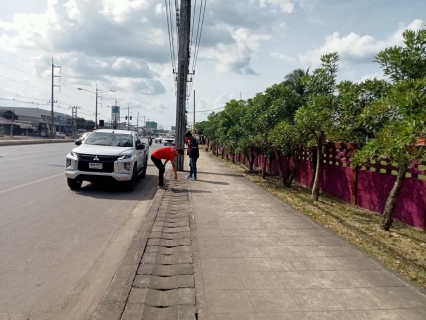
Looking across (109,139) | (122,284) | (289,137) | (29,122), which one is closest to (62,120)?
(29,122)

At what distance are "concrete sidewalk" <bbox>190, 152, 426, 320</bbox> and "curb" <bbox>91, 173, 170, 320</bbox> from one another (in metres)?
0.73

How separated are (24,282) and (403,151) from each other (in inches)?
185

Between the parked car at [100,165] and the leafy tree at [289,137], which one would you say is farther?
the leafy tree at [289,137]

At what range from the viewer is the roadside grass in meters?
5.11

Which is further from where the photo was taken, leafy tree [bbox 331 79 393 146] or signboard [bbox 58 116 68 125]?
signboard [bbox 58 116 68 125]

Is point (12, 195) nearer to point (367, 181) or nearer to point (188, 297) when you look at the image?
point (188, 297)

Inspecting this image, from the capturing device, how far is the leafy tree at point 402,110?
Answer: 170 inches

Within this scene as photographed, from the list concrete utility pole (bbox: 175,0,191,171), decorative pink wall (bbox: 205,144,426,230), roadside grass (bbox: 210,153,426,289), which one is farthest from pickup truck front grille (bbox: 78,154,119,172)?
concrete utility pole (bbox: 175,0,191,171)

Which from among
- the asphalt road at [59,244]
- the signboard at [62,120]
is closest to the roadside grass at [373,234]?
the asphalt road at [59,244]

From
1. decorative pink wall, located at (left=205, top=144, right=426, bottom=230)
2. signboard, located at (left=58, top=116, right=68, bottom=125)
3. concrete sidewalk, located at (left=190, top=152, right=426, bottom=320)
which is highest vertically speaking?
signboard, located at (left=58, top=116, right=68, bottom=125)

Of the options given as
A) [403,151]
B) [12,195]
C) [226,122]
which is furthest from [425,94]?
[226,122]

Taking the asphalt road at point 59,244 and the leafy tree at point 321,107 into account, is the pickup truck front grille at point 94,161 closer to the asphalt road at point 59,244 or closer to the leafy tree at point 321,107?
the asphalt road at point 59,244

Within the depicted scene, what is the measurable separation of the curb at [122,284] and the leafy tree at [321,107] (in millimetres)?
4634

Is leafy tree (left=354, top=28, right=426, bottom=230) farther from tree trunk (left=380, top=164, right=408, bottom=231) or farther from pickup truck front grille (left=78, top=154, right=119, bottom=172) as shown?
pickup truck front grille (left=78, top=154, right=119, bottom=172)
